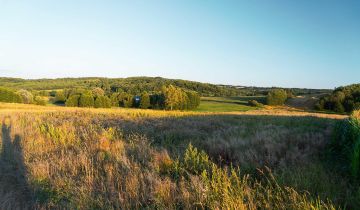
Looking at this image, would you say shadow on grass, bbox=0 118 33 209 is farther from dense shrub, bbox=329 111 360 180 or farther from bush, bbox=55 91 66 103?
bush, bbox=55 91 66 103

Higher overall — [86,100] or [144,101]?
[144,101]

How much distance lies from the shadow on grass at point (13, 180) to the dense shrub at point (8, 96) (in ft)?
262

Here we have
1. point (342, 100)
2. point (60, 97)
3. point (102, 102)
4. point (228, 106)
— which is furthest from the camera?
point (60, 97)

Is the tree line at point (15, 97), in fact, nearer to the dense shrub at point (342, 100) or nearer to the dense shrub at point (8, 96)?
the dense shrub at point (8, 96)

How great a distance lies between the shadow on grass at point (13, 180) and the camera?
451 centimetres

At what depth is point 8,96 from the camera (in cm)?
7594

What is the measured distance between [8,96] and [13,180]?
84.0 metres

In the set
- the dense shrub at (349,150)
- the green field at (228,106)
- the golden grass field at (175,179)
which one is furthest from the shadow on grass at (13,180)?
the green field at (228,106)

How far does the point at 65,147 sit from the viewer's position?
26.0ft

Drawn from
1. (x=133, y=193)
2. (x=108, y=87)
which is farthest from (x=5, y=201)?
(x=108, y=87)

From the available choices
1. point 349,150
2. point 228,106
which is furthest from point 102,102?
point 349,150

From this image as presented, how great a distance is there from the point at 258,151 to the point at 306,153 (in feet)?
3.67

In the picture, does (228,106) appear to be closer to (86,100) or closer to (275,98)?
(275,98)

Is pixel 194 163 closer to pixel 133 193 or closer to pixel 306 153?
pixel 133 193
